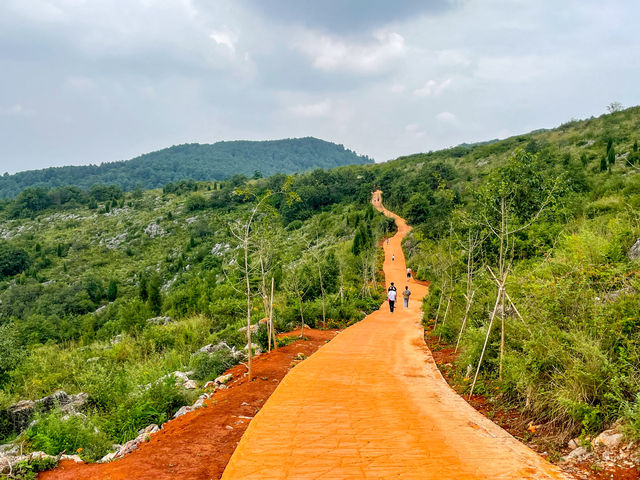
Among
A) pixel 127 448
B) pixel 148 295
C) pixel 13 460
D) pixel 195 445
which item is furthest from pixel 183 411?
pixel 148 295

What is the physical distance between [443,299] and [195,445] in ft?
42.4

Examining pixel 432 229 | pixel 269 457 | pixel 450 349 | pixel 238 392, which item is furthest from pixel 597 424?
pixel 432 229

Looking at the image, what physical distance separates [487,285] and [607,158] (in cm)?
2801

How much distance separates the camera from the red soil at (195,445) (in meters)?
5.00

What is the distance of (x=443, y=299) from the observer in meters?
16.4

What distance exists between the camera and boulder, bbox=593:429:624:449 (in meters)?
4.48

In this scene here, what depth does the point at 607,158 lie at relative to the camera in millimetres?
31047

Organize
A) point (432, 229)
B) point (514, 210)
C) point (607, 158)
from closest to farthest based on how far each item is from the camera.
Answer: point (514, 210) → point (607, 158) → point (432, 229)

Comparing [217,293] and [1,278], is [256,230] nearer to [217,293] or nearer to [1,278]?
[217,293]

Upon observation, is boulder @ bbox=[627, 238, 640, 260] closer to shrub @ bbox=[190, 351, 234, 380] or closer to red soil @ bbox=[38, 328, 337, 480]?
red soil @ bbox=[38, 328, 337, 480]

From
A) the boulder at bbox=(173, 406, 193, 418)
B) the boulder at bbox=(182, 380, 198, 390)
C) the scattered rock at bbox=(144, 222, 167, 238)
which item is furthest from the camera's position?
the scattered rock at bbox=(144, 222, 167, 238)

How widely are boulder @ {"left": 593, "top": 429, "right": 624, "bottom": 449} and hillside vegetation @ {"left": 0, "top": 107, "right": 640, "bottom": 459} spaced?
0.20 meters

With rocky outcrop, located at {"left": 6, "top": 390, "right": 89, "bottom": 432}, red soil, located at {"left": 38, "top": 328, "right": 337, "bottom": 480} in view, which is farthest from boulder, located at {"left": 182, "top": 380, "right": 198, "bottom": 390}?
rocky outcrop, located at {"left": 6, "top": 390, "right": 89, "bottom": 432}

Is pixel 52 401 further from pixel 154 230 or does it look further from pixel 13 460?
pixel 154 230
